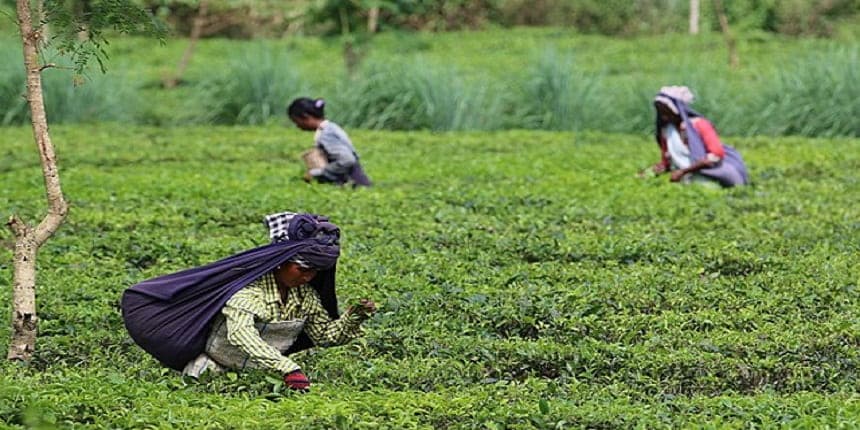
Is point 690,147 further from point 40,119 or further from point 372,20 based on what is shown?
point 372,20

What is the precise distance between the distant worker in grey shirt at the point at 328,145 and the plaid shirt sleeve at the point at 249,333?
5.56 meters

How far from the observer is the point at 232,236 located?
31.2 ft

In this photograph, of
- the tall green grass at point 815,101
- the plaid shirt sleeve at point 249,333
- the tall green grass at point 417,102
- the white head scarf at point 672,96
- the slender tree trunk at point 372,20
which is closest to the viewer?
the plaid shirt sleeve at point 249,333

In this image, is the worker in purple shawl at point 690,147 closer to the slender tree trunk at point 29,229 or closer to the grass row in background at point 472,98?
A: the grass row in background at point 472,98

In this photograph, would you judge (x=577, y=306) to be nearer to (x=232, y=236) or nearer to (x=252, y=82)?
(x=232, y=236)

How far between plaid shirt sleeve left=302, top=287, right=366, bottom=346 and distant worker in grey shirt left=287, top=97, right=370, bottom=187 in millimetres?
5291

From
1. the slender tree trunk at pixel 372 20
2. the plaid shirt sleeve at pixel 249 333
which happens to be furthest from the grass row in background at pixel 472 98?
the plaid shirt sleeve at pixel 249 333

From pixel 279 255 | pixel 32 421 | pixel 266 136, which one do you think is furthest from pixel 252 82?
pixel 32 421

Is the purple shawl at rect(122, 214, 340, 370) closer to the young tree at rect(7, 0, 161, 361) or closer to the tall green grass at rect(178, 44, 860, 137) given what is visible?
the young tree at rect(7, 0, 161, 361)

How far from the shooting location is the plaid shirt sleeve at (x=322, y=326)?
20.0ft

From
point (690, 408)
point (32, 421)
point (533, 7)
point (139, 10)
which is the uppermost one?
point (139, 10)

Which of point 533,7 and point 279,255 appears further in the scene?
point 533,7

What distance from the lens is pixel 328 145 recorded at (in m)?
11.4

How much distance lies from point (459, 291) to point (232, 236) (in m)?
2.34
